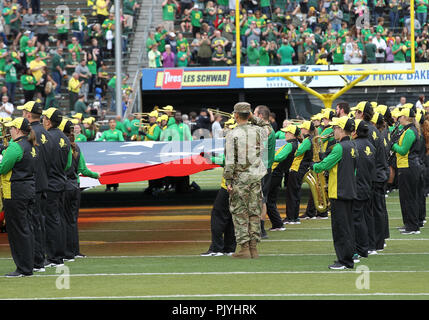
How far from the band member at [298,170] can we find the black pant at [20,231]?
5.60 meters

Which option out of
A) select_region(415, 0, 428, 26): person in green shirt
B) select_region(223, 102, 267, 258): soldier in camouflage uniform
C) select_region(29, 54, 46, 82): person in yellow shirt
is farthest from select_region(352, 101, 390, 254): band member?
select_region(29, 54, 46, 82): person in yellow shirt

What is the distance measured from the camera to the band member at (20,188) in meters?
9.55

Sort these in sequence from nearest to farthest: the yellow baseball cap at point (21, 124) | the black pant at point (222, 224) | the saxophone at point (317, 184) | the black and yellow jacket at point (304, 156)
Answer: the yellow baseball cap at point (21, 124) < the black pant at point (222, 224) < the black and yellow jacket at point (304, 156) < the saxophone at point (317, 184)

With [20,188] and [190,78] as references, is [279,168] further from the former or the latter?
[190,78]

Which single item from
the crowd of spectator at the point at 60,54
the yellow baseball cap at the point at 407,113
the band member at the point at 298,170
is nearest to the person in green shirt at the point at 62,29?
the crowd of spectator at the point at 60,54

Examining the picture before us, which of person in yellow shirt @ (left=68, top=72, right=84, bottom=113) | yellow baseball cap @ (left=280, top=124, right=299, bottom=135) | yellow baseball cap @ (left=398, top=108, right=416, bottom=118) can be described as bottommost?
yellow baseball cap @ (left=280, top=124, right=299, bottom=135)

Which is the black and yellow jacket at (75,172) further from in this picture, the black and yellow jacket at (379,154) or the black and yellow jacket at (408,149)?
the black and yellow jacket at (408,149)

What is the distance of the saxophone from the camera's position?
14578 mm

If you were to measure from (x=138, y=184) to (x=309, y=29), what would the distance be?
5944 mm

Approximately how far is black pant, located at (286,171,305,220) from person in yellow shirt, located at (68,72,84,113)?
13.0m

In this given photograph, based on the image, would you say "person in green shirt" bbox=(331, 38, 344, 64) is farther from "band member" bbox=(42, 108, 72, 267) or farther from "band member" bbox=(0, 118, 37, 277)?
"band member" bbox=(0, 118, 37, 277)

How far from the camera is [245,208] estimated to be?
408 inches

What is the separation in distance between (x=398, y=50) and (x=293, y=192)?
13.3 metres

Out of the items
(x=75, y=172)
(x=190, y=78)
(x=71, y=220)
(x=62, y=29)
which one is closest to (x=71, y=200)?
(x=71, y=220)
